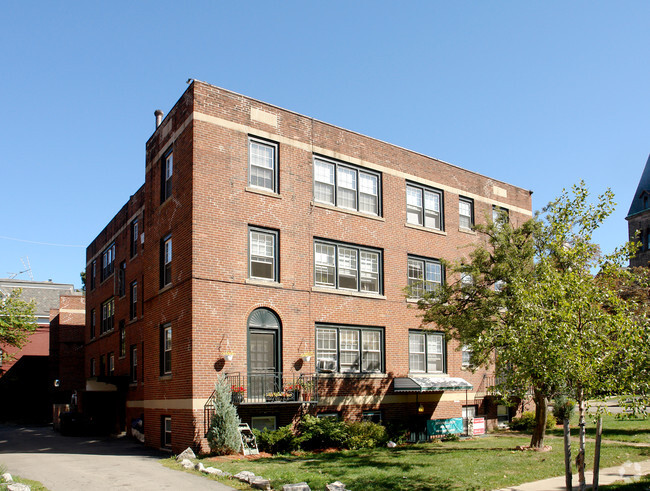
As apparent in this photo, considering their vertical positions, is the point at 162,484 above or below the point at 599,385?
below

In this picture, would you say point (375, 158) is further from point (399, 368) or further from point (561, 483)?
point (561, 483)

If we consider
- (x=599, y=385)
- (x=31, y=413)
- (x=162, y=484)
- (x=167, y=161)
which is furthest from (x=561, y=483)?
(x=31, y=413)

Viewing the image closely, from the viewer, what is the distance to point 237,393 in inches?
755

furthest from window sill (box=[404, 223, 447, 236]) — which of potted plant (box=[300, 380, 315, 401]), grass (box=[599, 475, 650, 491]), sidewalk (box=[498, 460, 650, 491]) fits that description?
grass (box=[599, 475, 650, 491])

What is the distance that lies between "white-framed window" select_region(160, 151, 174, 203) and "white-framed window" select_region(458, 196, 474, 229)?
12.8 meters

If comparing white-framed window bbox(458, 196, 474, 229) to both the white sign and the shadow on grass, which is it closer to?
the white sign

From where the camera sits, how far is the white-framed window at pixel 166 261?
2208 cm

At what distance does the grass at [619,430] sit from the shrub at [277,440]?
34.7 feet

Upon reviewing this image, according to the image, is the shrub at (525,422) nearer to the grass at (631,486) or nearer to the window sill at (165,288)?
the grass at (631,486)

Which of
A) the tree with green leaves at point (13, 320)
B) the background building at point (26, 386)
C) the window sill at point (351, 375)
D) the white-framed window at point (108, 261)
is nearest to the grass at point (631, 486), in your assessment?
the window sill at point (351, 375)

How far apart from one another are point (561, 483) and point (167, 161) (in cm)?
1647

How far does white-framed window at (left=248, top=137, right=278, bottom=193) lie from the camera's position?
21.6 metres

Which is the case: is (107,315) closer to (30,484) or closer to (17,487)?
(30,484)

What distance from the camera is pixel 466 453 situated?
18.9 metres
